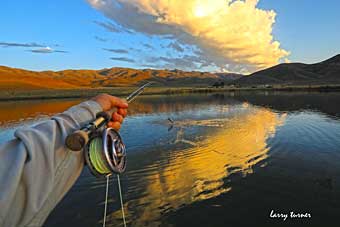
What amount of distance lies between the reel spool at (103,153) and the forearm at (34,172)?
151 millimetres

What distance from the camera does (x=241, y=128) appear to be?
20828 mm

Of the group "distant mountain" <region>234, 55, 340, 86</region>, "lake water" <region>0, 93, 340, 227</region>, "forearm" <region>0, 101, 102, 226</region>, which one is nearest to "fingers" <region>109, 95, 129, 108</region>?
"forearm" <region>0, 101, 102, 226</region>

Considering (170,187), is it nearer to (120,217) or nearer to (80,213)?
(120,217)

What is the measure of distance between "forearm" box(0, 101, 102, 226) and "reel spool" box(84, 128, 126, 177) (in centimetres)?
15

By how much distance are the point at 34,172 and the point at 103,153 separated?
0.56 meters

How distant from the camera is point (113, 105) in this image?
2.31 meters

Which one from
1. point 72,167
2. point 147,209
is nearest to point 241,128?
point 147,209

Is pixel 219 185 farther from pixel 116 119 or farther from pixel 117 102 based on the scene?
pixel 117 102

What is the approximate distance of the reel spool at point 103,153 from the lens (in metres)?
1.75

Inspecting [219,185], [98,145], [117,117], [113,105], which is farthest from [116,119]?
[219,185]

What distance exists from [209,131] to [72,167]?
18.4 metres
